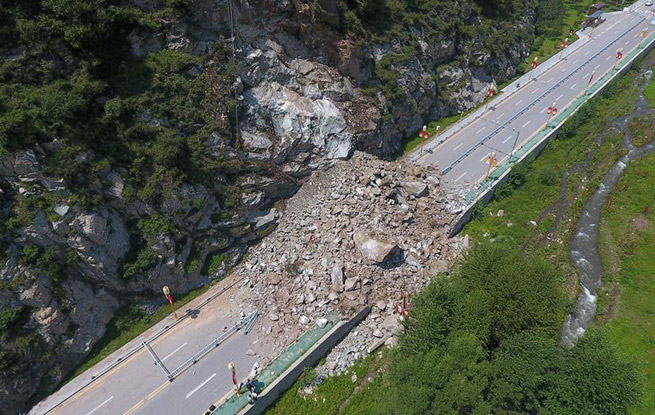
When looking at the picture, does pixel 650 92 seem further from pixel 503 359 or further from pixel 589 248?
pixel 503 359

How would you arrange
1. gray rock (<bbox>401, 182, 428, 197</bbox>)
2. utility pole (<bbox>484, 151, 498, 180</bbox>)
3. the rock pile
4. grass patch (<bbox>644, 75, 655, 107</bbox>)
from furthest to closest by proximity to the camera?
grass patch (<bbox>644, 75, 655, 107</bbox>) → utility pole (<bbox>484, 151, 498, 180</bbox>) → gray rock (<bbox>401, 182, 428, 197</bbox>) → the rock pile

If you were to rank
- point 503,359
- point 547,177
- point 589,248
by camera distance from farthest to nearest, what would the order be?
point 547,177 < point 589,248 < point 503,359

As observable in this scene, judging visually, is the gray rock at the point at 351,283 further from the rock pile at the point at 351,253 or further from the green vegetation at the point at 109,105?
the green vegetation at the point at 109,105

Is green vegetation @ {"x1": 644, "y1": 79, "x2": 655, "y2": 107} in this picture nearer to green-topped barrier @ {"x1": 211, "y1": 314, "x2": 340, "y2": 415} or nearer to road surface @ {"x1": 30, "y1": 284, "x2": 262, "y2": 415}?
green-topped barrier @ {"x1": 211, "y1": 314, "x2": 340, "y2": 415}

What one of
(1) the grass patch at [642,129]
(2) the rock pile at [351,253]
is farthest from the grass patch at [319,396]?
(1) the grass patch at [642,129]

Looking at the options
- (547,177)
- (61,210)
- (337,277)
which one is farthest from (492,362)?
(61,210)

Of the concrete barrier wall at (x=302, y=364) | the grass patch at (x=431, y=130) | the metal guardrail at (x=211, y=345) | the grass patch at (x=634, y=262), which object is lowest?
the grass patch at (x=634, y=262)

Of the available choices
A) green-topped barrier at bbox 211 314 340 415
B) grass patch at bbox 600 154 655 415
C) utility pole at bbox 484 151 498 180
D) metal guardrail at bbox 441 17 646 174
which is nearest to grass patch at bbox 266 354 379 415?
green-topped barrier at bbox 211 314 340 415
